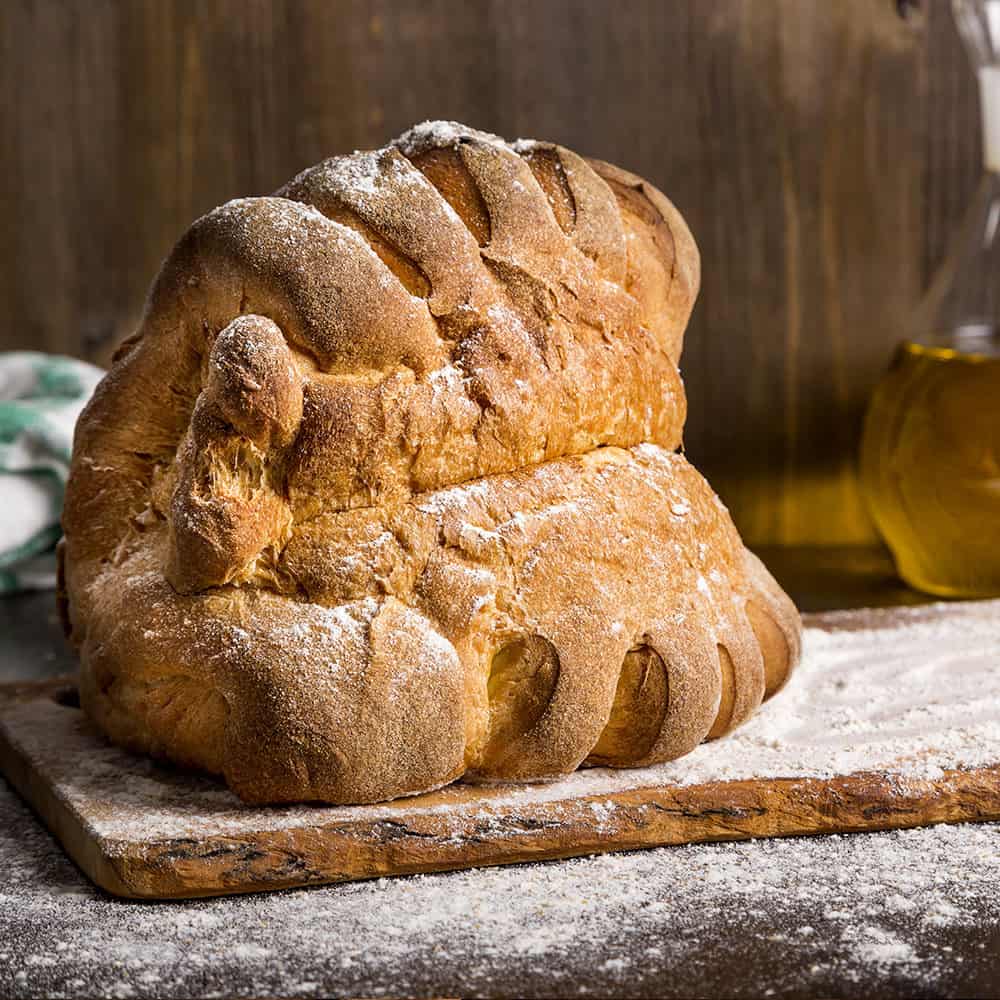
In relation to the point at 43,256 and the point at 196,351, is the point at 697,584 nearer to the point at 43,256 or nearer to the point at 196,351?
the point at 196,351

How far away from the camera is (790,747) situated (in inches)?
39.1

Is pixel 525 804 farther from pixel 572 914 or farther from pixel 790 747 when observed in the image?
pixel 790 747

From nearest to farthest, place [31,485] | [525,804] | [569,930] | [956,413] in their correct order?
1. [569,930]
2. [525,804]
3. [956,413]
4. [31,485]

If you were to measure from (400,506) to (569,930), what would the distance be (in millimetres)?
283

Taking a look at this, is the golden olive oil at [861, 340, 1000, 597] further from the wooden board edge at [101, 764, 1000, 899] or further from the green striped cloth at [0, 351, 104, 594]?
the green striped cloth at [0, 351, 104, 594]

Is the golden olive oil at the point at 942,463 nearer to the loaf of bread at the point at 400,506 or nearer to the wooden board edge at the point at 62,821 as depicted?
the loaf of bread at the point at 400,506

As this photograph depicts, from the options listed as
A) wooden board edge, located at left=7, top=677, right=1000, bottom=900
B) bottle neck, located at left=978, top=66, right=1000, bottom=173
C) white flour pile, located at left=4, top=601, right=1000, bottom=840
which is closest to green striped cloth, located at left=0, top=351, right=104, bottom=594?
white flour pile, located at left=4, top=601, right=1000, bottom=840

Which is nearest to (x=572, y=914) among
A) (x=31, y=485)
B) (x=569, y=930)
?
(x=569, y=930)

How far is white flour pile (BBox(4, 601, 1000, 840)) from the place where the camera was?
0.89 meters

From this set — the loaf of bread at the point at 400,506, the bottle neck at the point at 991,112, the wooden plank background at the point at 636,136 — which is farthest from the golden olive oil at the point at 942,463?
the loaf of bread at the point at 400,506

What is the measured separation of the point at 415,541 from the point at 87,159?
3.86ft

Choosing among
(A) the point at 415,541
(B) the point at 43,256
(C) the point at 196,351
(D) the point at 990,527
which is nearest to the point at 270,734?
(A) the point at 415,541

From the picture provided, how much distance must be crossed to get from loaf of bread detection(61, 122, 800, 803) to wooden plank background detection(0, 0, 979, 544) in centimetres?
90

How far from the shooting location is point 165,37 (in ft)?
6.11
